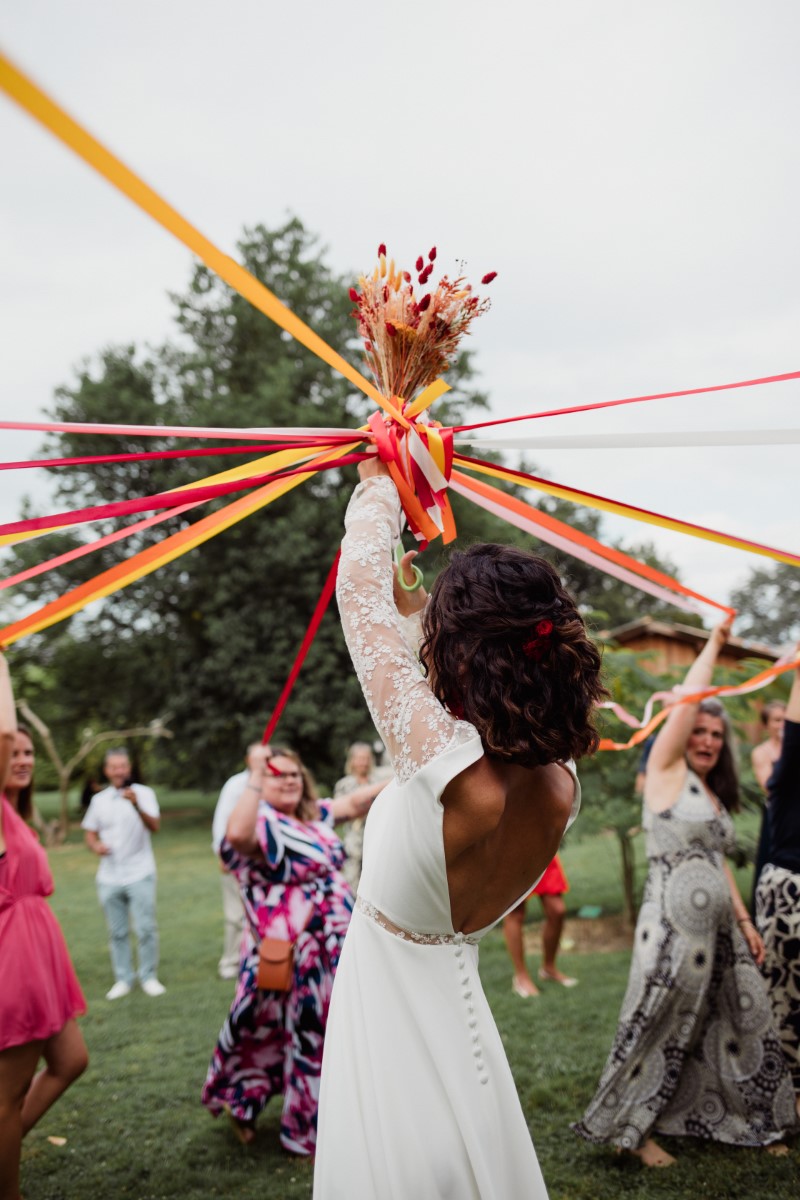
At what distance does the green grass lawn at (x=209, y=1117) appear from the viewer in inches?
156

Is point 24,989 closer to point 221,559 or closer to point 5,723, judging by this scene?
point 5,723

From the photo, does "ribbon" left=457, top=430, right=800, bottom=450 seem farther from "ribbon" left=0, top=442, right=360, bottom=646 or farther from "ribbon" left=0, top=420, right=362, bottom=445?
"ribbon" left=0, top=442, right=360, bottom=646

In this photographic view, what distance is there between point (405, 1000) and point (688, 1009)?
2.71 m

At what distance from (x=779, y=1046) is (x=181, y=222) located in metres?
4.07

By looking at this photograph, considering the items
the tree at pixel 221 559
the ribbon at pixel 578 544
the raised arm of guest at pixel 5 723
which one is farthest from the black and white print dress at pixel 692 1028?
the tree at pixel 221 559

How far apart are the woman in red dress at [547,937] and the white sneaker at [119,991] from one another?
11.0 feet

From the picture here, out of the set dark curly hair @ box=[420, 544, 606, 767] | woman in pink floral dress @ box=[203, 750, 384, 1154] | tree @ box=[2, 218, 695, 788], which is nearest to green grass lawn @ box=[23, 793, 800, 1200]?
woman in pink floral dress @ box=[203, 750, 384, 1154]

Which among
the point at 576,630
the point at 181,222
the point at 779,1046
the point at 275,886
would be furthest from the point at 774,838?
the point at 181,222

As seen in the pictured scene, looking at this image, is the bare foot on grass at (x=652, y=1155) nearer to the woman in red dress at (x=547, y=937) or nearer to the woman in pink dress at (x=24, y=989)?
the woman in pink dress at (x=24, y=989)

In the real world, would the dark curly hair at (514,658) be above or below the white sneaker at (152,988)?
above

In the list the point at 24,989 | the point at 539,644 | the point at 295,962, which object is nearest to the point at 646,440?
the point at 539,644

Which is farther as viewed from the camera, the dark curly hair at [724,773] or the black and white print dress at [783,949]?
the dark curly hair at [724,773]

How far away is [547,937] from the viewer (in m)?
7.78

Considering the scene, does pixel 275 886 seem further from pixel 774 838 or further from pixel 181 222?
pixel 181 222
